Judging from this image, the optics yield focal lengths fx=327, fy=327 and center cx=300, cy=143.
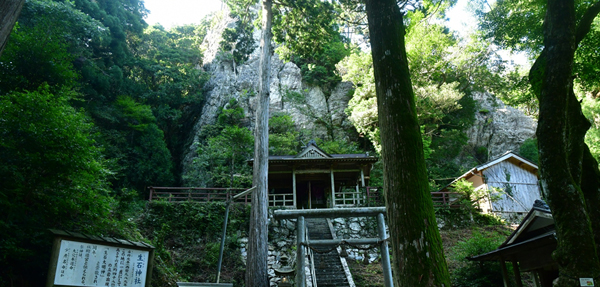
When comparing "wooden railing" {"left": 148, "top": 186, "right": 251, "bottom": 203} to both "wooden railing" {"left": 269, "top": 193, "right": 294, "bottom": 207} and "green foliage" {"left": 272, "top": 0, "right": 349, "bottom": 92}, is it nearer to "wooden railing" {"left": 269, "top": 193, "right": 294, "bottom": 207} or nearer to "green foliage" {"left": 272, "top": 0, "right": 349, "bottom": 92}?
"wooden railing" {"left": 269, "top": 193, "right": 294, "bottom": 207}

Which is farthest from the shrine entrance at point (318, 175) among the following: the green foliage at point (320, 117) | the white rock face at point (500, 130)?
the white rock face at point (500, 130)

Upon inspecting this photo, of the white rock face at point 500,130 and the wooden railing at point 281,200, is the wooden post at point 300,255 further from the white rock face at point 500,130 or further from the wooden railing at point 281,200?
the white rock face at point 500,130

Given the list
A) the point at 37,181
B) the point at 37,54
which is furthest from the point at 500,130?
the point at 37,54

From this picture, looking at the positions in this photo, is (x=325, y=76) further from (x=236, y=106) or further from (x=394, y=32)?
(x=394, y=32)

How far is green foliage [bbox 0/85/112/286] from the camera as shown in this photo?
5.60 metres

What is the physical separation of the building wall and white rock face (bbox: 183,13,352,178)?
12.0m

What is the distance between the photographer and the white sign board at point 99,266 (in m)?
4.71

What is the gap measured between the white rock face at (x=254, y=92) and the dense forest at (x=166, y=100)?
57 centimetres

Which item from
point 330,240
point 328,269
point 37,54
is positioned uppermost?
point 37,54

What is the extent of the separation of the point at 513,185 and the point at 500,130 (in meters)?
11.1

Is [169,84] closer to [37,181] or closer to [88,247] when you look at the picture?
[37,181]

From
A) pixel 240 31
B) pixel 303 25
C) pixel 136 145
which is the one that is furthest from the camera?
pixel 136 145

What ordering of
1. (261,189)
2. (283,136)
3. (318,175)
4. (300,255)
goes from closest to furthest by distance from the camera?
(300,255), (261,189), (318,175), (283,136)

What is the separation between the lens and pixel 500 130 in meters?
26.3
